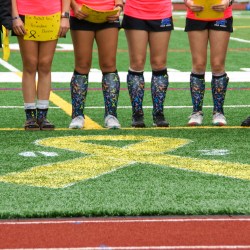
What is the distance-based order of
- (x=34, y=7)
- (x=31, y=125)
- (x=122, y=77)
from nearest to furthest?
1. (x=34, y=7)
2. (x=31, y=125)
3. (x=122, y=77)

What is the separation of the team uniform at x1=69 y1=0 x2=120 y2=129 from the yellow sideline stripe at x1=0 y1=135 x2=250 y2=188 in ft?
1.82

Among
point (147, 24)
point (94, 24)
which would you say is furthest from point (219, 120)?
point (94, 24)

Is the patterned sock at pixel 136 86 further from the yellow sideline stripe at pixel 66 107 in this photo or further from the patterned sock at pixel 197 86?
the patterned sock at pixel 197 86

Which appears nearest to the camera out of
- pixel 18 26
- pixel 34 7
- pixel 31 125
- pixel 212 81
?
pixel 18 26

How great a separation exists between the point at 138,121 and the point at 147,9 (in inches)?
43.9

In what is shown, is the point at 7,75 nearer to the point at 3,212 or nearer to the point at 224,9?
the point at 224,9

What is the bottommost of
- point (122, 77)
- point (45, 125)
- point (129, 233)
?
point (122, 77)

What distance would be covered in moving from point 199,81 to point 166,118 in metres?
0.77

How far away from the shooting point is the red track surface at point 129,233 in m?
5.00

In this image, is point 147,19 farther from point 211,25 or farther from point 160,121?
point 160,121

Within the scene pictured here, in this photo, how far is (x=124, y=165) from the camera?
7.32 m

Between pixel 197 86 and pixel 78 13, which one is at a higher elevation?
pixel 78 13

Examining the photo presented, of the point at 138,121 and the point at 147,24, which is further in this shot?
the point at 138,121

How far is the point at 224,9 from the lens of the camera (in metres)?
9.28
